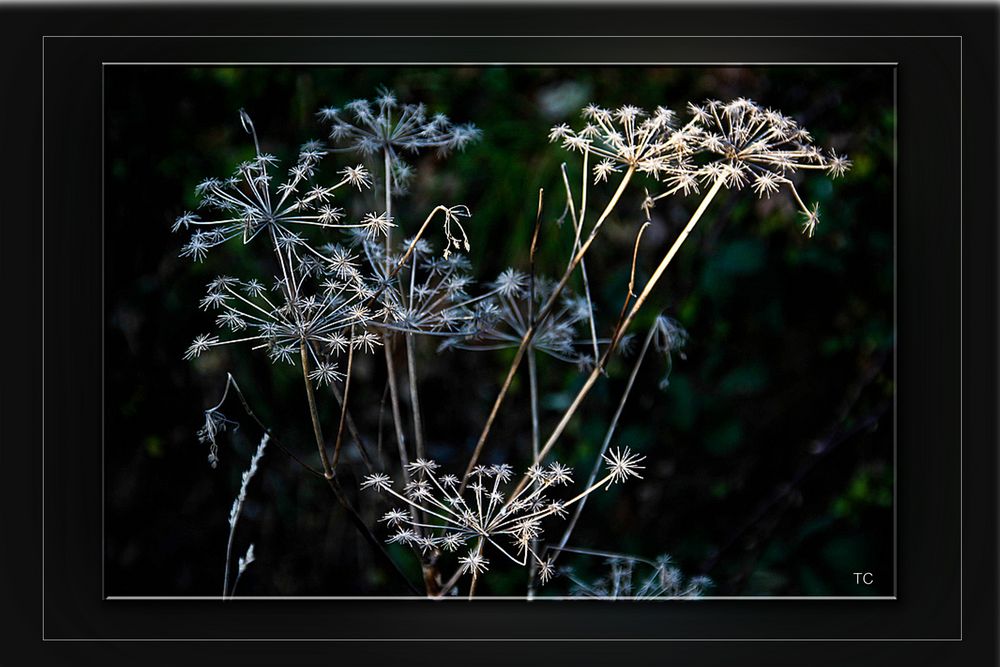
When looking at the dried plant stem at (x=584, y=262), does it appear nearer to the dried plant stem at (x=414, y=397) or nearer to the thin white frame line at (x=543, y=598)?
the dried plant stem at (x=414, y=397)

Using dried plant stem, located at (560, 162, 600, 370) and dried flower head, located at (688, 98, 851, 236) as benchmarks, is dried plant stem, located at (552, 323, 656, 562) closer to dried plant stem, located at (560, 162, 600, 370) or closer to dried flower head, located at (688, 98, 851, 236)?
dried plant stem, located at (560, 162, 600, 370)

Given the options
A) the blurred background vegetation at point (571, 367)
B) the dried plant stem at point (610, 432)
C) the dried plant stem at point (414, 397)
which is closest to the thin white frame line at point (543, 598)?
the blurred background vegetation at point (571, 367)

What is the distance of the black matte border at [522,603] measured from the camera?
1.94m

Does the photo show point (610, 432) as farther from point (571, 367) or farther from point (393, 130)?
point (393, 130)

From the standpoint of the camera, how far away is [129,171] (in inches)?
76.9

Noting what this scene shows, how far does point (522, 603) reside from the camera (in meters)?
1.92

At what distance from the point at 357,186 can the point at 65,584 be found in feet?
3.62

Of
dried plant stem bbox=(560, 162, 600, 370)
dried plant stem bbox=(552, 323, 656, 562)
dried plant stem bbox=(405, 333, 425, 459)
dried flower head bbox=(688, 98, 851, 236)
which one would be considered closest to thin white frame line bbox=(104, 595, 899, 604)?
dried plant stem bbox=(552, 323, 656, 562)

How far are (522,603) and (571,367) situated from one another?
20.7 inches

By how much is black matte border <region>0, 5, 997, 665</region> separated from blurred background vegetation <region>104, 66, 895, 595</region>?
55 millimetres
